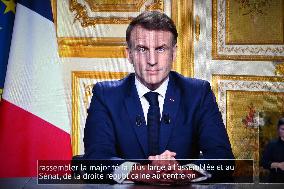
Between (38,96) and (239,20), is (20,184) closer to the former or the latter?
(38,96)

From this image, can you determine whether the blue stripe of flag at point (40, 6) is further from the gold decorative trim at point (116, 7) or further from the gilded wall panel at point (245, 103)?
the gilded wall panel at point (245, 103)

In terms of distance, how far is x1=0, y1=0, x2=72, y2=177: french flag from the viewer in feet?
6.35

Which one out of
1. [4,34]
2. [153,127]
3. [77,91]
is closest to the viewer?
[153,127]

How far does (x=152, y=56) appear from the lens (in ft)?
5.77

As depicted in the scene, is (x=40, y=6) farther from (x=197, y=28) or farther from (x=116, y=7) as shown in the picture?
(x=197, y=28)

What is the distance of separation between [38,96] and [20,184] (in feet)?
1.79

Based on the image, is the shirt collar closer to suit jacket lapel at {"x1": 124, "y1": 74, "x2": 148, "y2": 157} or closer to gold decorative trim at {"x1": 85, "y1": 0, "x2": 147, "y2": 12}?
suit jacket lapel at {"x1": 124, "y1": 74, "x2": 148, "y2": 157}

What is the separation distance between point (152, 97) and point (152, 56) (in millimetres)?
163

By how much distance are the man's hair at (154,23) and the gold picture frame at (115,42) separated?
0.70 feet

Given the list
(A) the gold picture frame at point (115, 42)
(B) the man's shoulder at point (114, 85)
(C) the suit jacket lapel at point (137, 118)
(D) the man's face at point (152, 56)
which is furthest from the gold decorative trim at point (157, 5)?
(C) the suit jacket lapel at point (137, 118)

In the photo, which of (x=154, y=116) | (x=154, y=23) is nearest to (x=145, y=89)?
(x=154, y=116)

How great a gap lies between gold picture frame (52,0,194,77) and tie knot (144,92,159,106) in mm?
396

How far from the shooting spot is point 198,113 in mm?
1711

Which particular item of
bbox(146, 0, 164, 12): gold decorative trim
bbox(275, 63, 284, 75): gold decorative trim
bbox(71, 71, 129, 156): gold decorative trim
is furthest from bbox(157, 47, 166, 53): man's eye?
bbox(275, 63, 284, 75): gold decorative trim
